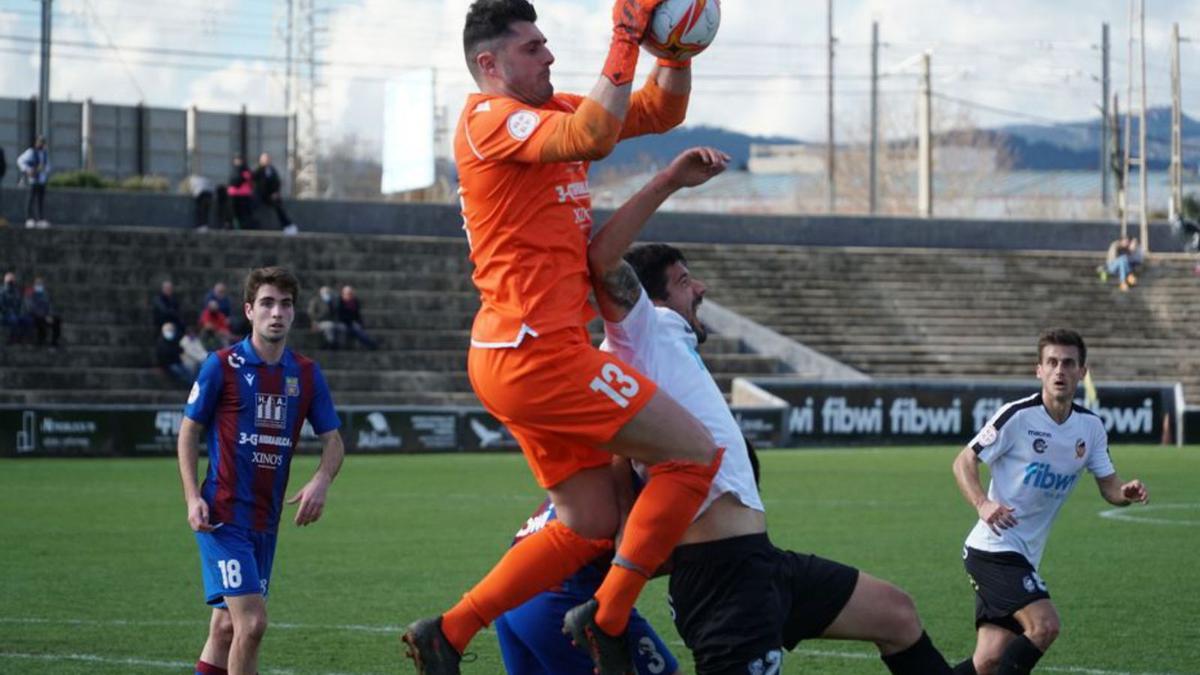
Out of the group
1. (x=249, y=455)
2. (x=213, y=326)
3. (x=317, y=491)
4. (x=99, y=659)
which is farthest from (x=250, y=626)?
(x=213, y=326)

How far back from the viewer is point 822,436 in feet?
98.8

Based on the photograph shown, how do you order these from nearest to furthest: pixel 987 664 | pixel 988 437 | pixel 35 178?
1. pixel 987 664
2. pixel 988 437
3. pixel 35 178

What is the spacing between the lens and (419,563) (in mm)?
13555

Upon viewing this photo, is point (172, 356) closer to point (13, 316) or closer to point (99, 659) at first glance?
point (13, 316)

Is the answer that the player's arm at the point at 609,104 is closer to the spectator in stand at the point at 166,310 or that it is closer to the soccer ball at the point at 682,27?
the soccer ball at the point at 682,27

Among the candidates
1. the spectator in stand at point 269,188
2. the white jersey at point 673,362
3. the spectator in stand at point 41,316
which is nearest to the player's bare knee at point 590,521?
the white jersey at point 673,362

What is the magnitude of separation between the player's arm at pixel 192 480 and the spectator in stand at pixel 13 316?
24538mm

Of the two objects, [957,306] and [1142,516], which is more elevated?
[957,306]

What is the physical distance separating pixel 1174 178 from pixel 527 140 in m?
53.2

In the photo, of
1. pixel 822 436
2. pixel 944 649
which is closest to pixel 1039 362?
pixel 944 649

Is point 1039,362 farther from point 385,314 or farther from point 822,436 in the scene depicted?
point 385,314

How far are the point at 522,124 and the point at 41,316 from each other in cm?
2677

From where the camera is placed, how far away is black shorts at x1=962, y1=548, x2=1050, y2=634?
26.6 feet

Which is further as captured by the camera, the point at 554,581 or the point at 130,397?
the point at 130,397
